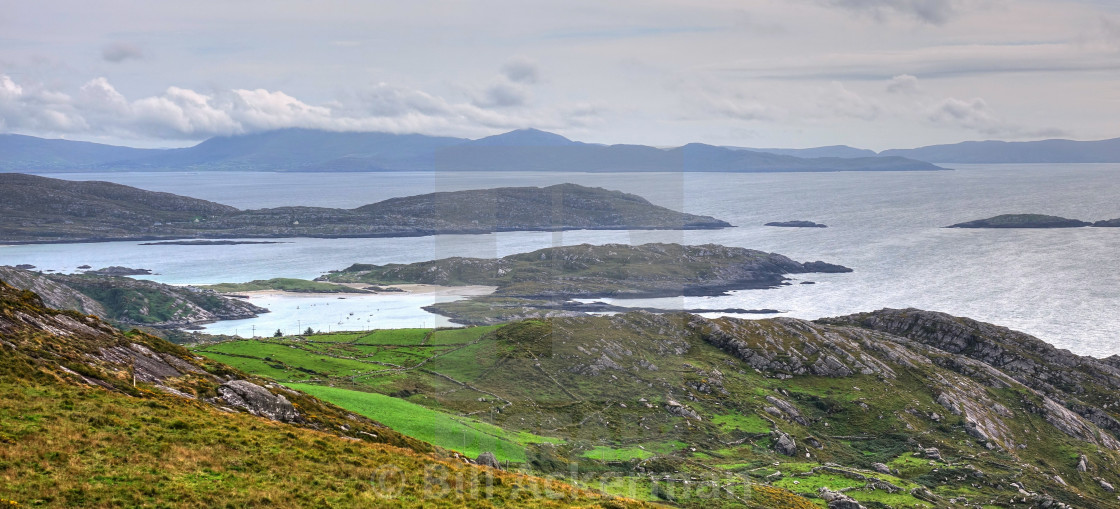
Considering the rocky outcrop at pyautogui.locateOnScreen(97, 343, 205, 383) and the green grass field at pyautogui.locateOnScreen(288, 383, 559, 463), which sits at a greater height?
the rocky outcrop at pyautogui.locateOnScreen(97, 343, 205, 383)

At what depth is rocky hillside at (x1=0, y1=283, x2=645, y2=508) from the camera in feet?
74.0

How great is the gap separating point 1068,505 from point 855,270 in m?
148

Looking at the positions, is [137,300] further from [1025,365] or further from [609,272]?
[1025,365]

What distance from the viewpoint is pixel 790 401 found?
75.1 m

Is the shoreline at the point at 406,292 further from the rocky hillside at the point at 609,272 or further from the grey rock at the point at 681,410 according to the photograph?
the grey rock at the point at 681,410

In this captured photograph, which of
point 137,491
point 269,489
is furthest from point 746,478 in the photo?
point 137,491

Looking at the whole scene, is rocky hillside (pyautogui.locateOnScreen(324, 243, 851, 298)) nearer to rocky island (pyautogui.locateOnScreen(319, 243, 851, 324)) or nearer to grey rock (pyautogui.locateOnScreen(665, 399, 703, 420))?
rocky island (pyautogui.locateOnScreen(319, 243, 851, 324))

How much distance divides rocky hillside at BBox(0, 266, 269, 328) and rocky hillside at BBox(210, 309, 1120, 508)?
6405cm

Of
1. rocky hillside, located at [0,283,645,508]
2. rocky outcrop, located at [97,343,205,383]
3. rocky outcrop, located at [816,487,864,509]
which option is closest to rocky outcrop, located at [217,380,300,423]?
rocky hillside, located at [0,283,645,508]

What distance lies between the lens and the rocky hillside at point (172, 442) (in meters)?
22.6

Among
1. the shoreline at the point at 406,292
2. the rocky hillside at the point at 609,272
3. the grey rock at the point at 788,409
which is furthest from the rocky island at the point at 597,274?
the grey rock at the point at 788,409

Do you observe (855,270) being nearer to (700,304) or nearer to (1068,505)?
(700,304)

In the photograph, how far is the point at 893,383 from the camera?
3137 inches

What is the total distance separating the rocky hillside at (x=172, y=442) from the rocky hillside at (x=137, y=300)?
358 ft
